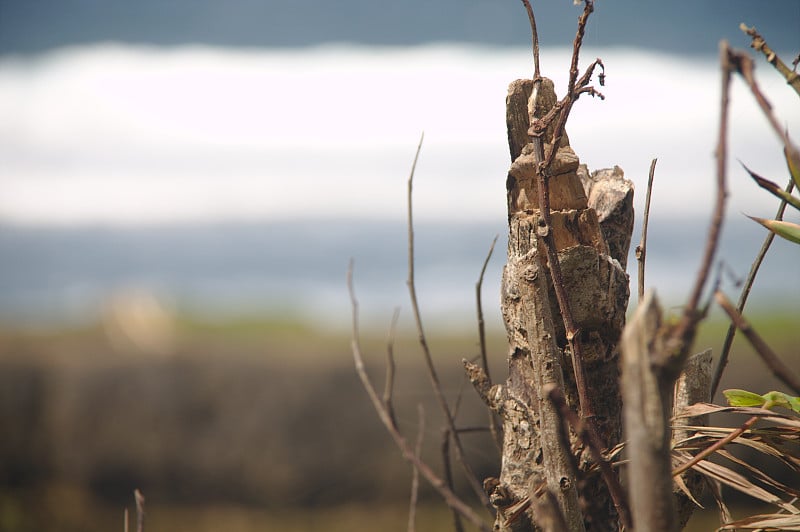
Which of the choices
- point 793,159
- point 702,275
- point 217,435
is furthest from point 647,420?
point 217,435

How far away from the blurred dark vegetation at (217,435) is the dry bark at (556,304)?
97 centimetres

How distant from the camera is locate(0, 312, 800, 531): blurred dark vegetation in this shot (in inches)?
52.9

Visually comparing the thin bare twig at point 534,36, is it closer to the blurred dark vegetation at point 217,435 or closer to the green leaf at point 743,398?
the green leaf at point 743,398

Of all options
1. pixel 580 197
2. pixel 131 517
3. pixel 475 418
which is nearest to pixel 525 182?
pixel 580 197

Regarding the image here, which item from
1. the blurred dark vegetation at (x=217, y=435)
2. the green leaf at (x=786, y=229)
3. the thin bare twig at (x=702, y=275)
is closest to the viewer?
the thin bare twig at (x=702, y=275)

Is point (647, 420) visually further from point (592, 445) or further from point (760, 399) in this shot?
point (760, 399)

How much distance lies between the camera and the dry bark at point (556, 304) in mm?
309

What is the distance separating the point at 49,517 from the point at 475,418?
3.29ft

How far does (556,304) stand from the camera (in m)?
0.32

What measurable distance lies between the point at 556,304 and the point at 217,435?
1243 mm

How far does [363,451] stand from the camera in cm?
136

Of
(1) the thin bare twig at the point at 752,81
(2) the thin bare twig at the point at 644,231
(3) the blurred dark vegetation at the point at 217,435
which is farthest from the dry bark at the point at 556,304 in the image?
(3) the blurred dark vegetation at the point at 217,435

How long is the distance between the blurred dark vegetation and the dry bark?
970 mm

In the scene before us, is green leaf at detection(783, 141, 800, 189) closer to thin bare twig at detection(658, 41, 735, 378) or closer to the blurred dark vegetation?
thin bare twig at detection(658, 41, 735, 378)
